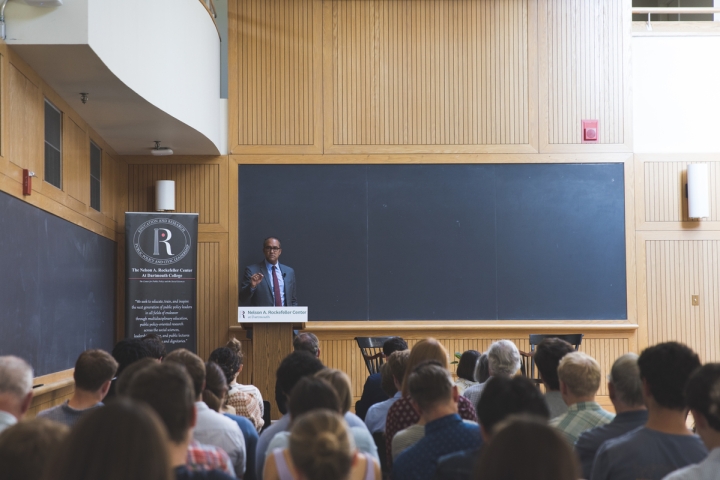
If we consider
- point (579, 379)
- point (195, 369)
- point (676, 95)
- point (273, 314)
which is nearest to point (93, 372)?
point (195, 369)

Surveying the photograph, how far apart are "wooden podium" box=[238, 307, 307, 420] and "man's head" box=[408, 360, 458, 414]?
181 inches

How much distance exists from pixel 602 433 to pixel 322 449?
5.17 feet

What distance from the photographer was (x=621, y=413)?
9.46ft

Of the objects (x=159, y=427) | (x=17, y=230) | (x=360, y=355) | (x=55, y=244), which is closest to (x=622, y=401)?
(x=159, y=427)

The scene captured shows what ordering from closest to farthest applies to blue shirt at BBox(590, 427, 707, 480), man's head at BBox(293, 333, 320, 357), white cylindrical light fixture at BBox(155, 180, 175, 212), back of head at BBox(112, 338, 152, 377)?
blue shirt at BBox(590, 427, 707, 480) → back of head at BBox(112, 338, 152, 377) → man's head at BBox(293, 333, 320, 357) → white cylindrical light fixture at BBox(155, 180, 175, 212)

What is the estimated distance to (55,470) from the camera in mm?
1147

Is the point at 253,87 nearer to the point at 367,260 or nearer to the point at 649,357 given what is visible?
the point at 367,260

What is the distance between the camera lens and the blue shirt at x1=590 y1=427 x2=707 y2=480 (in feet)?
7.87

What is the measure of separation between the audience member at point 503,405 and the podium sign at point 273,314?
522 cm

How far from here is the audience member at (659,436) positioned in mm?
2402

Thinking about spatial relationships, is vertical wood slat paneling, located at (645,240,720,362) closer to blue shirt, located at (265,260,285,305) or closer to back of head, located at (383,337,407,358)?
blue shirt, located at (265,260,285,305)

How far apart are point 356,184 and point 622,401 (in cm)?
644

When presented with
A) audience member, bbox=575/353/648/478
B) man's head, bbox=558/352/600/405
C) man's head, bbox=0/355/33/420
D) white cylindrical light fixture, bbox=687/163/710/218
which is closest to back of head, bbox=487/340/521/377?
man's head, bbox=558/352/600/405

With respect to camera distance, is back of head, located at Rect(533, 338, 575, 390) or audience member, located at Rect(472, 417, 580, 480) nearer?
audience member, located at Rect(472, 417, 580, 480)
